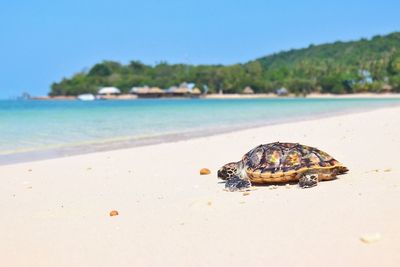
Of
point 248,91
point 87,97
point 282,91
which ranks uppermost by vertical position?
point 282,91

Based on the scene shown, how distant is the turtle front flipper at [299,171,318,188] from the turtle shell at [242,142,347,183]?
8 cm

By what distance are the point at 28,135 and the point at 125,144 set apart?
18.3 feet

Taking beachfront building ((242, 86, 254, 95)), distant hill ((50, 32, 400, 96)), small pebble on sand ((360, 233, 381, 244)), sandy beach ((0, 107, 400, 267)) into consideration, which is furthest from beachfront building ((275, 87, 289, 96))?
small pebble on sand ((360, 233, 381, 244))

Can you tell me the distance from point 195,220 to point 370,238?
1698 mm

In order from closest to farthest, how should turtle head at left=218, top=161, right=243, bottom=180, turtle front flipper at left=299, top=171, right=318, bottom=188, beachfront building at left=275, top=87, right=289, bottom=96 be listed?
turtle front flipper at left=299, top=171, right=318, bottom=188 → turtle head at left=218, top=161, right=243, bottom=180 → beachfront building at left=275, top=87, right=289, bottom=96

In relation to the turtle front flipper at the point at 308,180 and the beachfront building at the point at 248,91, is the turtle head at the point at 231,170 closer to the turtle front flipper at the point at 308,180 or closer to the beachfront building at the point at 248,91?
the turtle front flipper at the point at 308,180

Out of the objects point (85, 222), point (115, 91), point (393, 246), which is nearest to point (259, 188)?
point (85, 222)

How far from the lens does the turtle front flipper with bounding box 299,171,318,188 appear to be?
6.06 meters

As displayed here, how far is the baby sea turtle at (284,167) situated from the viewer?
621 cm

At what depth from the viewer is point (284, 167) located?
6.30 metres

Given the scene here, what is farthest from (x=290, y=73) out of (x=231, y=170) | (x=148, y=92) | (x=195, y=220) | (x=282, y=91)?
(x=195, y=220)

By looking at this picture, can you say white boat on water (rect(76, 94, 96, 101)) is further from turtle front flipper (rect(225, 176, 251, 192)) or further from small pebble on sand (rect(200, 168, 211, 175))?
turtle front flipper (rect(225, 176, 251, 192))

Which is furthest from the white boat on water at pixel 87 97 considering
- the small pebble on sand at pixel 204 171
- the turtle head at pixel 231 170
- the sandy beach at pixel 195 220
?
the turtle head at pixel 231 170

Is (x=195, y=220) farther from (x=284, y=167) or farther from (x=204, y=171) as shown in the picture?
(x=204, y=171)
